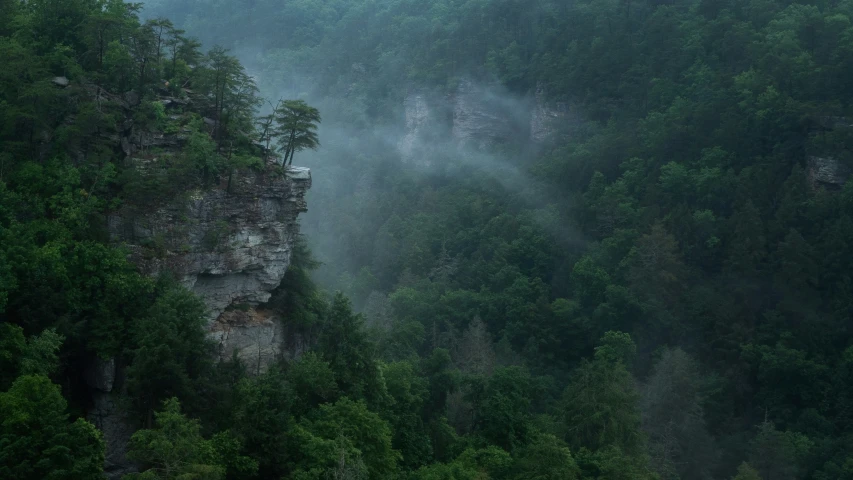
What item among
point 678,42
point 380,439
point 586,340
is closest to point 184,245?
point 380,439

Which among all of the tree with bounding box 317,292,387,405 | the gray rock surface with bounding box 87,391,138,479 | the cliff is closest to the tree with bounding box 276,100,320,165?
the cliff

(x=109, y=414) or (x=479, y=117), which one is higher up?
(x=479, y=117)

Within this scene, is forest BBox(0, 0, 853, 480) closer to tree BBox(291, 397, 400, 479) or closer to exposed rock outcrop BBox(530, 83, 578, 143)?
tree BBox(291, 397, 400, 479)

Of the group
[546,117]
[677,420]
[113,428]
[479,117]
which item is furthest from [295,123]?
[479,117]

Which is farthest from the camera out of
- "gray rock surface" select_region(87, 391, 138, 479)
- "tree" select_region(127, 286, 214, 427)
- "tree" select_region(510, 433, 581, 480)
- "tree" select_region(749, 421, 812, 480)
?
"tree" select_region(749, 421, 812, 480)

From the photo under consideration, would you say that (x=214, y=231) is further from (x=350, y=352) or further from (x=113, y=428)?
(x=113, y=428)
